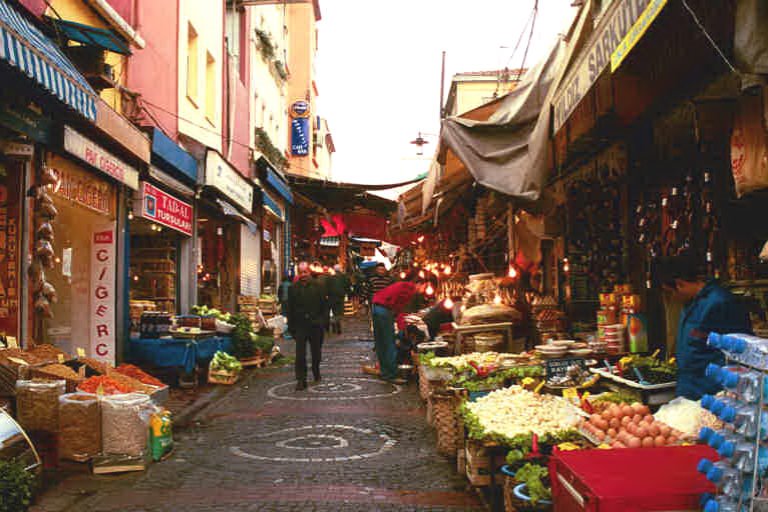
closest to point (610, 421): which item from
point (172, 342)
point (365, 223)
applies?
point (172, 342)

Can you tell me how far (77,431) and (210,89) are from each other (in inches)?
500

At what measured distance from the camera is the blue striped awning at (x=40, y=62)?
5824 millimetres

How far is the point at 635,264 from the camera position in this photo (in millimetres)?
8195

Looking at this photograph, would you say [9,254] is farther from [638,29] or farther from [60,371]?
[638,29]

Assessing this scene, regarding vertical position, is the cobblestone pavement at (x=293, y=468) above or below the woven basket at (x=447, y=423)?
below

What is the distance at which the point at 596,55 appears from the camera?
495 centimetres

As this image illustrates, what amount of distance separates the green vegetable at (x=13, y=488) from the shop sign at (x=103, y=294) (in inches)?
253

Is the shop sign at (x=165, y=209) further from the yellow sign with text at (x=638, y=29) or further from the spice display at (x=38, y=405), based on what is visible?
the yellow sign with text at (x=638, y=29)

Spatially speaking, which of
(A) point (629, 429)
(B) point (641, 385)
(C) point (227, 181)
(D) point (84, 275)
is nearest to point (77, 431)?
(A) point (629, 429)

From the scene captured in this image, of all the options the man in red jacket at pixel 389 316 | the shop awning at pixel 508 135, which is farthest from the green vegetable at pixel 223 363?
the shop awning at pixel 508 135

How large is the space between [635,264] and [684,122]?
209 centimetres

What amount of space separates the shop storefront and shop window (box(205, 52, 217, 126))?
174 centimetres

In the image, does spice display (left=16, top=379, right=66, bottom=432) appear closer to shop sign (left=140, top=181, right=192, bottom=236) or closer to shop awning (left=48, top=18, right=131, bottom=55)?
shop awning (left=48, top=18, right=131, bottom=55)

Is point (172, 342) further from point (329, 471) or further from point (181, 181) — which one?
point (329, 471)
